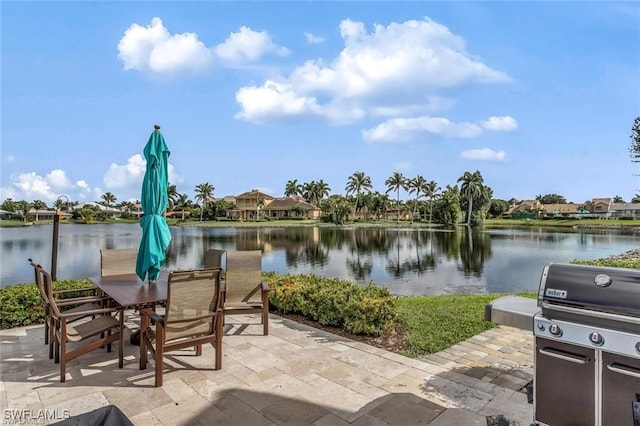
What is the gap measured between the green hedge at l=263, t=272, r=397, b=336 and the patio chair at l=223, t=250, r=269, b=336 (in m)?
0.67

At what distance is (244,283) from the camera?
173 inches

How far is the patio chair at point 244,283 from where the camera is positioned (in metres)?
4.27

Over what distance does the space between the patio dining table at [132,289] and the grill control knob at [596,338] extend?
3115 mm

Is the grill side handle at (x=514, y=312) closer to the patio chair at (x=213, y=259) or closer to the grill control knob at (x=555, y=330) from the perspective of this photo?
the grill control knob at (x=555, y=330)

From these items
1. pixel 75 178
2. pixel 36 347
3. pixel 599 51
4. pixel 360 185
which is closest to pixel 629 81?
pixel 599 51

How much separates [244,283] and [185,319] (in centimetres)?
138

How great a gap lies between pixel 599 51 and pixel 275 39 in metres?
7.09

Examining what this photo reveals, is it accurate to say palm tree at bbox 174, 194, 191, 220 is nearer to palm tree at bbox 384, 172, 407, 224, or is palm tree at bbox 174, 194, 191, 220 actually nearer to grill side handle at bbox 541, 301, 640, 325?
palm tree at bbox 384, 172, 407, 224

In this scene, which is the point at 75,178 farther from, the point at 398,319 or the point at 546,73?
the point at 546,73

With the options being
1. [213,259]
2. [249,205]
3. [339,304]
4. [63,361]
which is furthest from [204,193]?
[63,361]

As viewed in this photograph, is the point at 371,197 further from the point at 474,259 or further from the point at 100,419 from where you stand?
the point at 100,419

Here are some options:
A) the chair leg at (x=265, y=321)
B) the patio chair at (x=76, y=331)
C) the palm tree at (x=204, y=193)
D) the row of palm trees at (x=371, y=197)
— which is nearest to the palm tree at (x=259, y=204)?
the row of palm trees at (x=371, y=197)

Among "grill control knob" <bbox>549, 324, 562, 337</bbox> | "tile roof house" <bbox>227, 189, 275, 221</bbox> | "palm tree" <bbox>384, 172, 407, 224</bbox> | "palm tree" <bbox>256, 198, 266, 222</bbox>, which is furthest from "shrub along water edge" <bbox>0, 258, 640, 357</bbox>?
"tile roof house" <bbox>227, 189, 275, 221</bbox>

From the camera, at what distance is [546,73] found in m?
10.4
